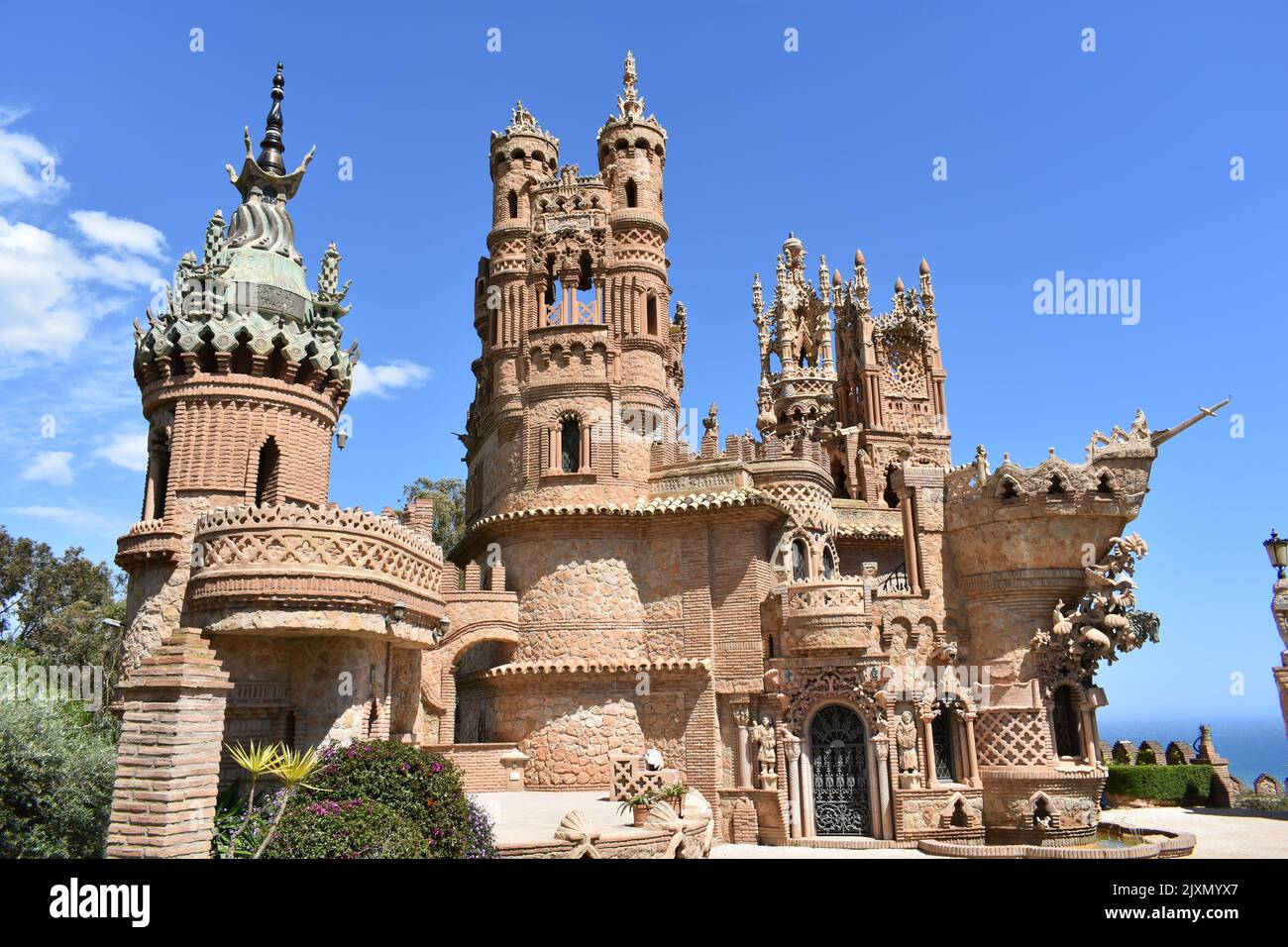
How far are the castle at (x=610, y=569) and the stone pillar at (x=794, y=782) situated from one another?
78 millimetres

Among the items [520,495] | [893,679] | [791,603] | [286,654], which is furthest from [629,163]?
[286,654]

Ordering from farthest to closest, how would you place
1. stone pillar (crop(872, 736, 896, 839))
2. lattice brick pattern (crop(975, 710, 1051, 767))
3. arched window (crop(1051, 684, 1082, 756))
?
arched window (crop(1051, 684, 1082, 756))
lattice brick pattern (crop(975, 710, 1051, 767))
stone pillar (crop(872, 736, 896, 839))

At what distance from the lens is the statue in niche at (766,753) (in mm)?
23188

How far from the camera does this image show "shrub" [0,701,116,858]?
43.3ft

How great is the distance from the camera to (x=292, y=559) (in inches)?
577

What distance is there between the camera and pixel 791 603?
23578 millimetres

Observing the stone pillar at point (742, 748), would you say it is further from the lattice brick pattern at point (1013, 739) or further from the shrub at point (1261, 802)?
the shrub at point (1261, 802)

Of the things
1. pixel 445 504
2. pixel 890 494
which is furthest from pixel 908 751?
pixel 445 504

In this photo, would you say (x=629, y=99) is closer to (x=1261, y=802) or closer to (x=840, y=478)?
(x=840, y=478)

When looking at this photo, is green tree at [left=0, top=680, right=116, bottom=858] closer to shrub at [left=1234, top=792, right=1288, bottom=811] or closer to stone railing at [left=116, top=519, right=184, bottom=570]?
Answer: stone railing at [left=116, top=519, right=184, bottom=570]

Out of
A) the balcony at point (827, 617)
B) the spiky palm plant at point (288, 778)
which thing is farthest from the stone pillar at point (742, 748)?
the spiky palm plant at point (288, 778)

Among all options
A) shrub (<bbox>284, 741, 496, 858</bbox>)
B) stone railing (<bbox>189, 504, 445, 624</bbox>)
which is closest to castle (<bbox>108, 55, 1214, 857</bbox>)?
stone railing (<bbox>189, 504, 445, 624</bbox>)

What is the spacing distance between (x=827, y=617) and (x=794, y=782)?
426 centimetres

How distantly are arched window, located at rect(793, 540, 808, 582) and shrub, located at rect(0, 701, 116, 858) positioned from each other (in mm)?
16908
